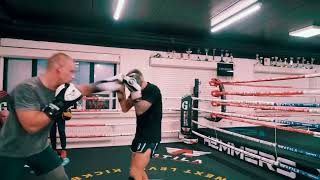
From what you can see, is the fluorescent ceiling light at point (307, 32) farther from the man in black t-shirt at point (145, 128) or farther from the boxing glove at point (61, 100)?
the boxing glove at point (61, 100)

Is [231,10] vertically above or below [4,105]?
above

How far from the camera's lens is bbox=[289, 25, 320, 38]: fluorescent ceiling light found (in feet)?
17.1

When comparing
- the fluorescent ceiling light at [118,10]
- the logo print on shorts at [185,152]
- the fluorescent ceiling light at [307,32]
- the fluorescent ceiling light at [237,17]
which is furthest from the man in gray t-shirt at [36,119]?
the fluorescent ceiling light at [307,32]

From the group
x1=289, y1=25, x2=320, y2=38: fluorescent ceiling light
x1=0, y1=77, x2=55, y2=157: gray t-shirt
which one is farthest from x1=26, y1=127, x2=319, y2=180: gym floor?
x1=289, y1=25, x2=320, y2=38: fluorescent ceiling light

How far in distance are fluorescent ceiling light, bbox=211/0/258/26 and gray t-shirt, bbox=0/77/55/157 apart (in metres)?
3.61

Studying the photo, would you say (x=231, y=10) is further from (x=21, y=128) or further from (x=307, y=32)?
(x=21, y=128)

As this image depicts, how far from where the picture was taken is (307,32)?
561 cm

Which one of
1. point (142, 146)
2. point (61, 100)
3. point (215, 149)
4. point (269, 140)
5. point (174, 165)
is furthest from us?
point (215, 149)

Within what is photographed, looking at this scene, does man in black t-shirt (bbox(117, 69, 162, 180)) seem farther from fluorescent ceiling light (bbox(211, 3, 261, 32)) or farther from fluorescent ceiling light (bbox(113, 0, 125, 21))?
fluorescent ceiling light (bbox(211, 3, 261, 32))

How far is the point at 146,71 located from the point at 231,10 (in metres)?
2.44

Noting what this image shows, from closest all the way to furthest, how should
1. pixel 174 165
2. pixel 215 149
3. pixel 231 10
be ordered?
pixel 174 165 → pixel 231 10 → pixel 215 149

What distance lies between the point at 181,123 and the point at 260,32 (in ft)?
9.71

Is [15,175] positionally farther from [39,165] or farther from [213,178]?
[213,178]

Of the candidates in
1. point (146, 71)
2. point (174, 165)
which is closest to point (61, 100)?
point (174, 165)
